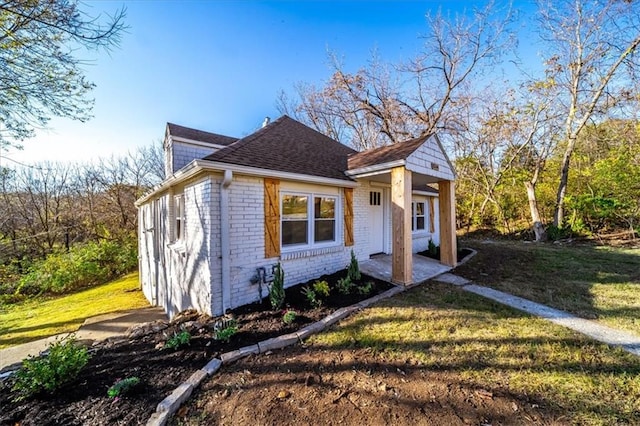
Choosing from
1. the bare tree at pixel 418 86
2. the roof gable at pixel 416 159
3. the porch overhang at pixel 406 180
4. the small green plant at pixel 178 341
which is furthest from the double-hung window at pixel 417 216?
the small green plant at pixel 178 341

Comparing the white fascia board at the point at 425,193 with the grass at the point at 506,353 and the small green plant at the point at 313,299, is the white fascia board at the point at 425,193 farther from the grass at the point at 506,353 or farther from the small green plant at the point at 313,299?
the small green plant at the point at 313,299

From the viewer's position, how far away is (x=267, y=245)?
5.45 metres

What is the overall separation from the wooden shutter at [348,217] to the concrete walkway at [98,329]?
5.92 meters

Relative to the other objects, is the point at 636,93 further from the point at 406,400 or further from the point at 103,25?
the point at 103,25

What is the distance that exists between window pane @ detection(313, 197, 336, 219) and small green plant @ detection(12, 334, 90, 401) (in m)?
4.86

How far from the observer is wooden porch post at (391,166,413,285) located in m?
5.96

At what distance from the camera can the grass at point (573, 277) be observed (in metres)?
4.61

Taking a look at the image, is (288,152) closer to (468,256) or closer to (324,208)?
(324,208)

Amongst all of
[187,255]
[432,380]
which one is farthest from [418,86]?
[432,380]

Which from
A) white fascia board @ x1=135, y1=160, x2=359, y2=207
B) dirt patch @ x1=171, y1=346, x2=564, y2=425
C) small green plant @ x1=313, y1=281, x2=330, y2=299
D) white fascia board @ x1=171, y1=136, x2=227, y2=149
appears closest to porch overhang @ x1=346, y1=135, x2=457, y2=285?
white fascia board @ x1=135, y1=160, x2=359, y2=207

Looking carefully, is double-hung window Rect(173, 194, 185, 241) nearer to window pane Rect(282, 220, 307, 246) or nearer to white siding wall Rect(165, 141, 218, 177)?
white siding wall Rect(165, 141, 218, 177)

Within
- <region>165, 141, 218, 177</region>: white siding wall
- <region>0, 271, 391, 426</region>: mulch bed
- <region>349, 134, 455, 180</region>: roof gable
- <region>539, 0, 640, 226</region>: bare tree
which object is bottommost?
<region>0, 271, 391, 426</region>: mulch bed

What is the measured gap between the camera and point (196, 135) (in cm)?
934

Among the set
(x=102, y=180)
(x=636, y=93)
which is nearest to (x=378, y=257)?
(x=636, y=93)
